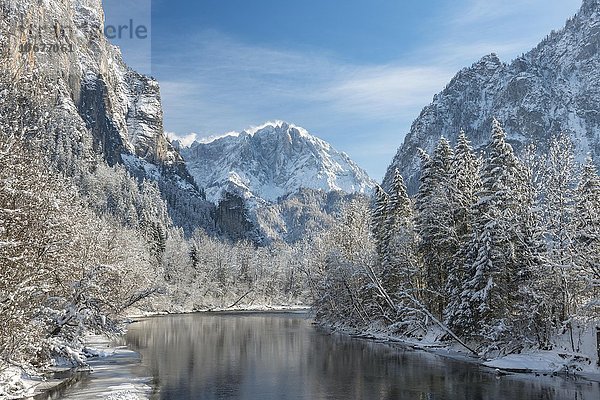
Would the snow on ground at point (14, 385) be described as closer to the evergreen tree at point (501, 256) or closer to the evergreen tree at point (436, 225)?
the evergreen tree at point (501, 256)

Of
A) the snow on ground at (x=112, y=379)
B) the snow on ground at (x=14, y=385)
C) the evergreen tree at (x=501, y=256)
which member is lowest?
the snow on ground at (x=112, y=379)

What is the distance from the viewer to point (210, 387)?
28.3 m

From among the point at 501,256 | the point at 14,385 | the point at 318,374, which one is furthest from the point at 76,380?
the point at 501,256

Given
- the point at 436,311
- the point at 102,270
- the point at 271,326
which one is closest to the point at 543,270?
the point at 436,311

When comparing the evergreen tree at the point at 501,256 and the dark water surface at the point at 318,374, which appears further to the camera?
the evergreen tree at the point at 501,256

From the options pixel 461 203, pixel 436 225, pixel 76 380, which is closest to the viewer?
pixel 76 380

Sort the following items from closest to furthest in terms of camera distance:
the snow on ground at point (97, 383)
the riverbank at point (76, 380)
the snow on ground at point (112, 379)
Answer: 1. the snow on ground at point (97, 383)
2. the riverbank at point (76, 380)
3. the snow on ground at point (112, 379)

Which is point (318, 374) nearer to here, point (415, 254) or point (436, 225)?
point (436, 225)

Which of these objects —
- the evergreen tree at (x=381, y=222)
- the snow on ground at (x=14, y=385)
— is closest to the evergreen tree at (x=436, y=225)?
the evergreen tree at (x=381, y=222)

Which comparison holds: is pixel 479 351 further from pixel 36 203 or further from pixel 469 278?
pixel 36 203

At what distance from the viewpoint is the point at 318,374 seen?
33031mm

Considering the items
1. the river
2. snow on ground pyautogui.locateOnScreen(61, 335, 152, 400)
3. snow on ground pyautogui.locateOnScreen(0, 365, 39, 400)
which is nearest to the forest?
snow on ground pyautogui.locateOnScreen(0, 365, 39, 400)

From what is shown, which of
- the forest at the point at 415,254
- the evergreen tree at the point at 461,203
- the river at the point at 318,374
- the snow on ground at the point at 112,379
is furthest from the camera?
the evergreen tree at the point at 461,203

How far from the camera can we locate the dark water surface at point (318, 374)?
26359 mm
